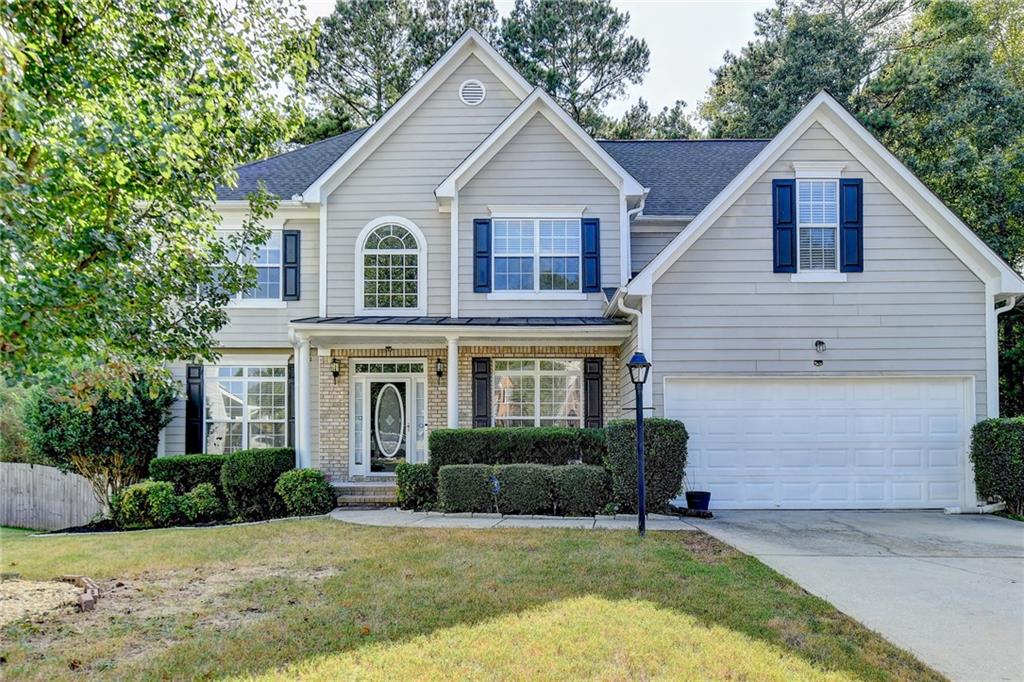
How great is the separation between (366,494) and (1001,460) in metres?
10.1

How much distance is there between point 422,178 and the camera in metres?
13.6

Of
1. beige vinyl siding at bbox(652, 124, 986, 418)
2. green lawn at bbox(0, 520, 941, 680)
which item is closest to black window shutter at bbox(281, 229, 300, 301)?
green lawn at bbox(0, 520, 941, 680)

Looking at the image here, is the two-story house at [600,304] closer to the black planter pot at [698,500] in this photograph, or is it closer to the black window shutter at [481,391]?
the black window shutter at [481,391]

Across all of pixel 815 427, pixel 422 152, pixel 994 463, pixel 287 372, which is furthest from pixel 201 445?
pixel 994 463

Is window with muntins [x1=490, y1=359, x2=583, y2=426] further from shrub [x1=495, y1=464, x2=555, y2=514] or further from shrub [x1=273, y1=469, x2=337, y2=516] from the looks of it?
shrub [x1=273, y1=469, x2=337, y2=516]

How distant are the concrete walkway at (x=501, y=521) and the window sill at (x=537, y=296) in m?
4.23

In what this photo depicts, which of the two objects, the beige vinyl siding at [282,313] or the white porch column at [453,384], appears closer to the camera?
the white porch column at [453,384]

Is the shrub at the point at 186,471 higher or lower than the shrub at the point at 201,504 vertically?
higher

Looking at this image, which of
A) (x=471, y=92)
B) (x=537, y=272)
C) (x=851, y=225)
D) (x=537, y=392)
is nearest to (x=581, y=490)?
(x=537, y=392)

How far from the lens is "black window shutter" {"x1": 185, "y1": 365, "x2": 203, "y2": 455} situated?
44.0ft

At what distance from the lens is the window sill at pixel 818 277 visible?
11148 mm

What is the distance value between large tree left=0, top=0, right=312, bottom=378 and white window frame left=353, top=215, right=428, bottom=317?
4.99 m

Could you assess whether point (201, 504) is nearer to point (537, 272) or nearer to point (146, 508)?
point (146, 508)

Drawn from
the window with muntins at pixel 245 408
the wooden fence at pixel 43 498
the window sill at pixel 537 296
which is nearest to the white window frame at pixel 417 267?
the window sill at pixel 537 296
